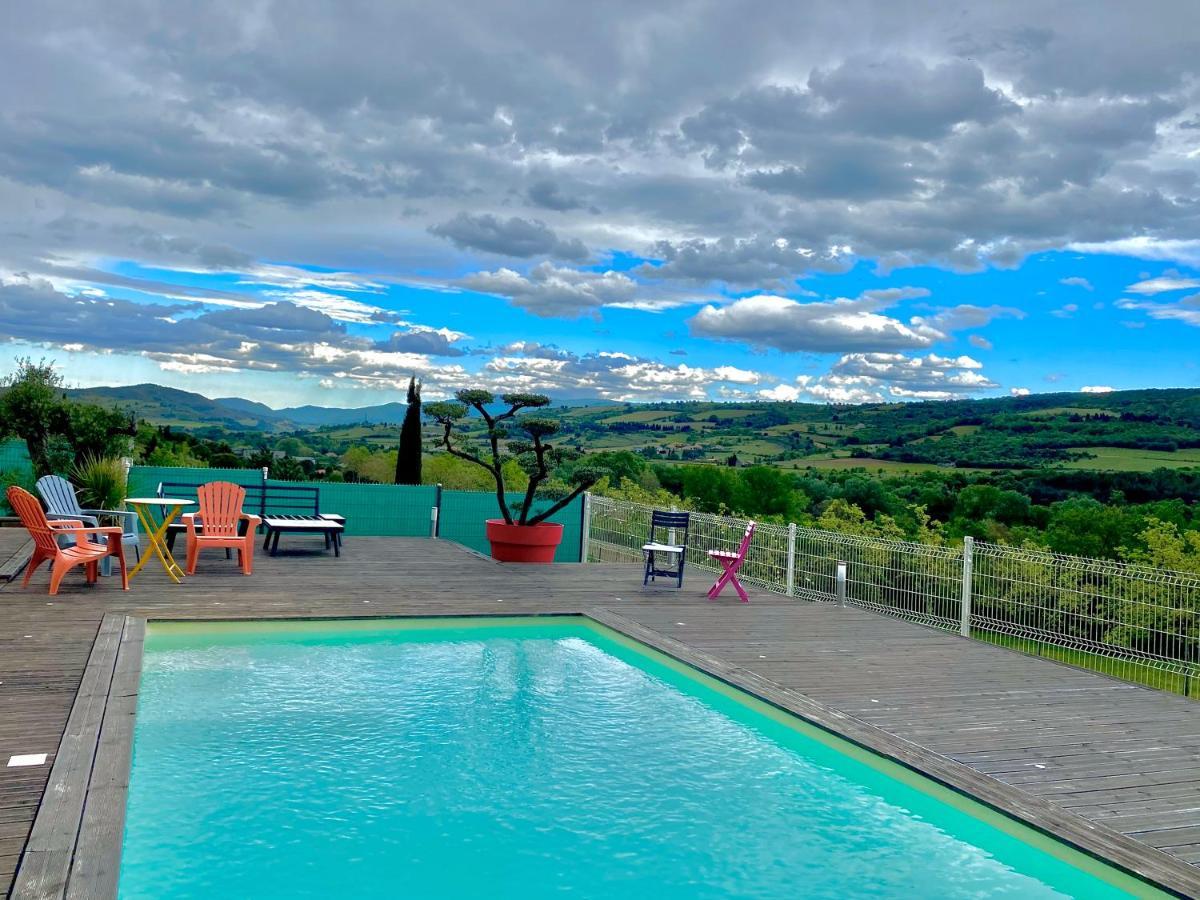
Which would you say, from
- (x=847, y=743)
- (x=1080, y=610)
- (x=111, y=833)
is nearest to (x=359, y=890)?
(x=111, y=833)

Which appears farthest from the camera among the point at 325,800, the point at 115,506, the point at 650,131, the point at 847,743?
the point at 650,131

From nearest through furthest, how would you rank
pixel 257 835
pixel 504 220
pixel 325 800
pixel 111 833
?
pixel 111 833
pixel 257 835
pixel 325 800
pixel 504 220

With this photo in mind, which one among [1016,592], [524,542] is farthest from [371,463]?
[1016,592]

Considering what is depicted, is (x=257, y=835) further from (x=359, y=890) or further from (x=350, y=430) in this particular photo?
(x=350, y=430)

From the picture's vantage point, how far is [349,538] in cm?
1422

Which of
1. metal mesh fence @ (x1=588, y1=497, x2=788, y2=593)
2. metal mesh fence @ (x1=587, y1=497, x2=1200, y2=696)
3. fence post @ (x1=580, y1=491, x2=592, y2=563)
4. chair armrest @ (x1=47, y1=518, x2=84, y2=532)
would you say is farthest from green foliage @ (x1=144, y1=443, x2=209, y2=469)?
metal mesh fence @ (x1=587, y1=497, x2=1200, y2=696)

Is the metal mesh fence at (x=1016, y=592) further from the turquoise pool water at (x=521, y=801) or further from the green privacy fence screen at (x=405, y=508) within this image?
the green privacy fence screen at (x=405, y=508)

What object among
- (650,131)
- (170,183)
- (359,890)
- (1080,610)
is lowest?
(359,890)

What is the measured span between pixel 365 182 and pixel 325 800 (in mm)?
12671

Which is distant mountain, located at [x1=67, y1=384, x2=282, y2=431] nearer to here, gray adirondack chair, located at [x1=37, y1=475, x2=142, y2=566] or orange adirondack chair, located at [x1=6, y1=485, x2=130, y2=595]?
gray adirondack chair, located at [x1=37, y1=475, x2=142, y2=566]

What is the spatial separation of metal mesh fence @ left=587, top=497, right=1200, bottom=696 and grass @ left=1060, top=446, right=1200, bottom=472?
32.0m

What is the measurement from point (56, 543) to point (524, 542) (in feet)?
17.6

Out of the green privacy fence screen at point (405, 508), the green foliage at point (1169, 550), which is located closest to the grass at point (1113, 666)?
the green privacy fence screen at point (405, 508)

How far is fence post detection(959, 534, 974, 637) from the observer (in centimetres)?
783
